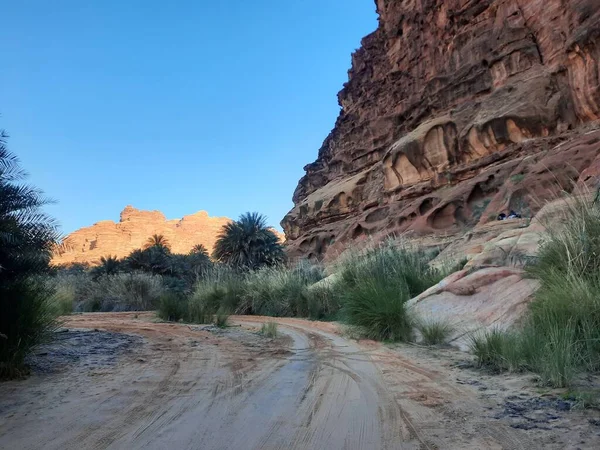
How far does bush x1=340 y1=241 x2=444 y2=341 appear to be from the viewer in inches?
273

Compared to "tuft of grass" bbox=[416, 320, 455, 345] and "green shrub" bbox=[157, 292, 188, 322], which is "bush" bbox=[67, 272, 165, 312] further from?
"tuft of grass" bbox=[416, 320, 455, 345]

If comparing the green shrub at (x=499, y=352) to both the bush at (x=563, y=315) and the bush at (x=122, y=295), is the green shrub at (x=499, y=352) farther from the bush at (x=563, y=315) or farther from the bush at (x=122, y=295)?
the bush at (x=122, y=295)

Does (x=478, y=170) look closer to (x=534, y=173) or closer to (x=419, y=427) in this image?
(x=534, y=173)

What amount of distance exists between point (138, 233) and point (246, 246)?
97.5m

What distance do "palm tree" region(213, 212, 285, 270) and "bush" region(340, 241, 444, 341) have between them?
13553 mm

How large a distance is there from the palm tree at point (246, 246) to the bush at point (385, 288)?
534 inches

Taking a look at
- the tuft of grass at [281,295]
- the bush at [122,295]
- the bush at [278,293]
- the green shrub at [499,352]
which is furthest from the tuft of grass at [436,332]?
the bush at [122,295]

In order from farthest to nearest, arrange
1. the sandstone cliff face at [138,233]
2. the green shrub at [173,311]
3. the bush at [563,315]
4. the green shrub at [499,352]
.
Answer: the sandstone cliff face at [138,233]
the green shrub at [173,311]
the green shrub at [499,352]
the bush at [563,315]

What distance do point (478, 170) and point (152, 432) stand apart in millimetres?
27926

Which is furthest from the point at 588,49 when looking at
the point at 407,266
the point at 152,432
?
the point at 152,432

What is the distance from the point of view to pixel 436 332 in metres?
6.15

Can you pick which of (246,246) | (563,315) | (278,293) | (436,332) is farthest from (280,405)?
(246,246)

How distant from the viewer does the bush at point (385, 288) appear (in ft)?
22.7

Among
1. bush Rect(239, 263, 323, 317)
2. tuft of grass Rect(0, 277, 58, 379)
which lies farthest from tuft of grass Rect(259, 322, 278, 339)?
bush Rect(239, 263, 323, 317)
